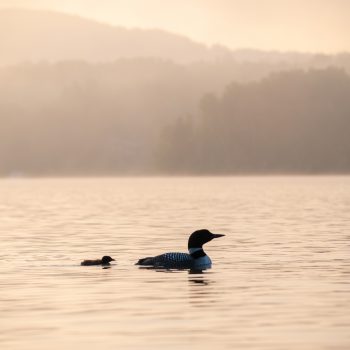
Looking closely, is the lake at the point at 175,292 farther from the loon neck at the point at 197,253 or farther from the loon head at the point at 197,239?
the loon head at the point at 197,239

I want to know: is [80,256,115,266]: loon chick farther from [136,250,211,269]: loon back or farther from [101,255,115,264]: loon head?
[136,250,211,269]: loon back

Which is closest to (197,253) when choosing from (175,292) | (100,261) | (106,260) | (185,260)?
(185,260)

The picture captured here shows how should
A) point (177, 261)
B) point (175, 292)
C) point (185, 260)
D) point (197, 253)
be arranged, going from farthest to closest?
point (197, 253)
point (185, 260)
point (177, 261)
point (175, 292)

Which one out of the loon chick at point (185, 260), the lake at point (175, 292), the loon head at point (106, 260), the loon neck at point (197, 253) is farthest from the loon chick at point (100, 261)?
the loon neck at point (197, 253)

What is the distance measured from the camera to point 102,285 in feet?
98.5

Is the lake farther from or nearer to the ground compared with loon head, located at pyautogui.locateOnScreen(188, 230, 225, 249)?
nearer to the ground

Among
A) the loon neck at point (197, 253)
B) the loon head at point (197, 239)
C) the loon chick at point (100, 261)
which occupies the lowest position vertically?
the loon chick at point (100, 261)

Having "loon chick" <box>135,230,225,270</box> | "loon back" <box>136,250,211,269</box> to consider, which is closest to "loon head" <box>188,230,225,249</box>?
"loon chick" <box>135,230,225,270</box>

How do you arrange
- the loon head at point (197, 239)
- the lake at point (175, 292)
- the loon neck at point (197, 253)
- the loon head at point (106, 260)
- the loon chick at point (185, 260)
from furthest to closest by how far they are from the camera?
the loon head at point (197, 239), the loon neck at point (197, 253), the loon head at point (106, 260), the loon chick at point (185, 260), the lake at point (175, 292)

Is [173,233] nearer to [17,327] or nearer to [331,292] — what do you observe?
[331,292]

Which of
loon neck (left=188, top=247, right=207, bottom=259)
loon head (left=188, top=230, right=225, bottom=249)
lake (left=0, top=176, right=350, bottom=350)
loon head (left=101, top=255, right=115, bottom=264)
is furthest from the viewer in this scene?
loon head (left=188, top=230, right=225, bottom=249)

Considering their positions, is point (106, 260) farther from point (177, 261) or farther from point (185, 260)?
point (185, 260)

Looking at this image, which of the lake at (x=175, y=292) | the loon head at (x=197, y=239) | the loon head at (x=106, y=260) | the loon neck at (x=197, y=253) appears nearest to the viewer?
the lake at (x=175, y=292)

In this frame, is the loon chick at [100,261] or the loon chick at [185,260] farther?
the loon chick at [100,261]
